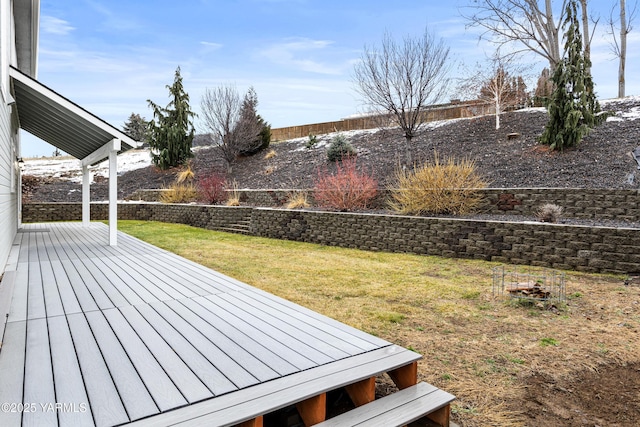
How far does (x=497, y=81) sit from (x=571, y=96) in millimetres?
5966

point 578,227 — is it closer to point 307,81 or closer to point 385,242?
point 385,242

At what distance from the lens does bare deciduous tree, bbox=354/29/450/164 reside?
41.1 feet

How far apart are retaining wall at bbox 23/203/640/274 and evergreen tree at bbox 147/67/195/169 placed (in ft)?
29.9

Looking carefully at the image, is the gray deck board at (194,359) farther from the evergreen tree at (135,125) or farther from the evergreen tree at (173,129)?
the evergreen tree at (135,125)

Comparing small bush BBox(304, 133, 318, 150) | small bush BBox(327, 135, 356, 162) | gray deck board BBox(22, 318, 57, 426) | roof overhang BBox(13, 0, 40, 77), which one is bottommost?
gray deck board BBox(22, 318, 57, 426)

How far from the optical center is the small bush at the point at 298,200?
11547mm

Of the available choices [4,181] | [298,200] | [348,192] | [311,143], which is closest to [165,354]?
[4,181]

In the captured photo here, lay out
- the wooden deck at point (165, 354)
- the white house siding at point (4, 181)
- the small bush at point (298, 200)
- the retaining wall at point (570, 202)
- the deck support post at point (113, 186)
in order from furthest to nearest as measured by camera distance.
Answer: the small bush at point (298, 200) → the retaining wall at point (570, 202) → the deck support post at point (113, 186) → the white house siding at point (4, 181) → the wooden deck at point (165, 354)

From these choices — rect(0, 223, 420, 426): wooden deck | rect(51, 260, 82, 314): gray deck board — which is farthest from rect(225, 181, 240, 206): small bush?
rect(0, 223, 420, 426): wooden deck

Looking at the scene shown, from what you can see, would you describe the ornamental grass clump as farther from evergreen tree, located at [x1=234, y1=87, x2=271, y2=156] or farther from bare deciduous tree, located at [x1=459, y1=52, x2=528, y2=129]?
bare deciduous tree, located at [x1=459, y1=52, x2=528, y2=129]

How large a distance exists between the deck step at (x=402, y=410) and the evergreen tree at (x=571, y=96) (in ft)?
36.1

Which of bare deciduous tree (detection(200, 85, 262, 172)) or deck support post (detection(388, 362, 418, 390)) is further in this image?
bare deciduous tree (detection(200, 85, 262, 172))

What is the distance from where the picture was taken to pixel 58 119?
24.2 ft

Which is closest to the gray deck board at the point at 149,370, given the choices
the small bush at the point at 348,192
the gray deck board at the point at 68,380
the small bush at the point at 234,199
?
the gray deck board at the point at 68,380
